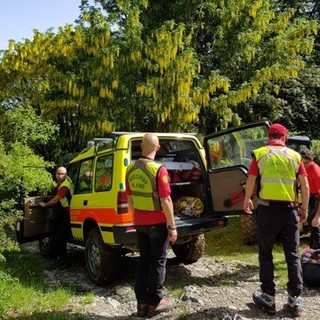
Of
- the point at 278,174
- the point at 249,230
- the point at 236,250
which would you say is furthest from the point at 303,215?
the point at 249,230

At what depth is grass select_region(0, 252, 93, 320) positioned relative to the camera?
4.99 m

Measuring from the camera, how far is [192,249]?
7.52m

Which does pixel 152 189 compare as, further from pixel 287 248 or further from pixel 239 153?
pixel 239 153

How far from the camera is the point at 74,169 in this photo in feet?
26.7

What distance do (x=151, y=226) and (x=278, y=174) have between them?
1496 millimetres

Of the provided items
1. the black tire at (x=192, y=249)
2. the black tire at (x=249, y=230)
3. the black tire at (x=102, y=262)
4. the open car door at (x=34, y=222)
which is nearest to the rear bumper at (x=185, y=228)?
the black tire at (x=102, y=262)

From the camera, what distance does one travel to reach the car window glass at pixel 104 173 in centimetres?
632

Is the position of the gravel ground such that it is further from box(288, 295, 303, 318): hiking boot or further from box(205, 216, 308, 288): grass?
box(205, 216, 308, 288): grass

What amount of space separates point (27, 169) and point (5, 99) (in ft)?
32.4

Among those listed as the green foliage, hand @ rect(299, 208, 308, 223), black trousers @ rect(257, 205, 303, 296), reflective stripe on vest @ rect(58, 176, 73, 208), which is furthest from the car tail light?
the green foliage

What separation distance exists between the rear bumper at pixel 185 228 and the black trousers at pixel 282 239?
5.02 feet

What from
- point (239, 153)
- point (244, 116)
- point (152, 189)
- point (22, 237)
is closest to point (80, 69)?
point (244, 116)

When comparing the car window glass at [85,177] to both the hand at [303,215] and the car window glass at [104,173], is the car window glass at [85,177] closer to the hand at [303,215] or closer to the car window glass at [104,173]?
the car window glass at [104,173]

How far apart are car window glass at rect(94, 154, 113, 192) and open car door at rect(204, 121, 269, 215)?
1.54 meters
